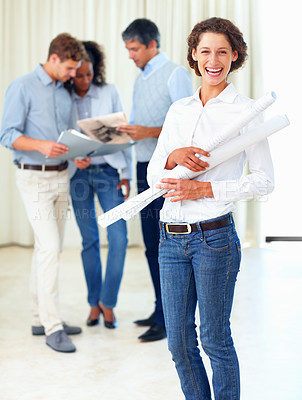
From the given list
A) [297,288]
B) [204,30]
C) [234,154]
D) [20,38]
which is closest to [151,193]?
[234,154]

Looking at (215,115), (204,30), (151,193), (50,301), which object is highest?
(204,30)

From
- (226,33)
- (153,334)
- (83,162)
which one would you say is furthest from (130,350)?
(226,33)

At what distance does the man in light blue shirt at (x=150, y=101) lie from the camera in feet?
9.38

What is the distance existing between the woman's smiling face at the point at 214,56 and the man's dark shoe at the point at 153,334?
5.11ft

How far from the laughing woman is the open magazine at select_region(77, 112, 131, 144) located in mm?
1059

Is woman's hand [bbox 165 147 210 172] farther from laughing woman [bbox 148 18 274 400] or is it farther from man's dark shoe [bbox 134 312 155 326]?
man's dark shoe [bbox 134 312 155 326]

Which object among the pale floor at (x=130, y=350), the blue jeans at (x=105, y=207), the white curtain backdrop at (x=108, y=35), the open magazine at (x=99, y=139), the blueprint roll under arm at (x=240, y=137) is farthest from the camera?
the white curtain backdrop at (x=108, y=35)

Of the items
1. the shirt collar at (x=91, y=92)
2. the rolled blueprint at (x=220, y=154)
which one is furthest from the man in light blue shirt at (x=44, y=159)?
the rolled blueprint at (x=220, y=154)

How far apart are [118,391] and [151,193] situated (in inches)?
38.1

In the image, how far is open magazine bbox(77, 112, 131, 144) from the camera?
9.19ft

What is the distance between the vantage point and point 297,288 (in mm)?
3811

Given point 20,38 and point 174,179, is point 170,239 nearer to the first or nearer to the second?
point 174,179

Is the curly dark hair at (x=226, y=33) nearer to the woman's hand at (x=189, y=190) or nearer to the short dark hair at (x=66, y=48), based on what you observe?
the woman's hand at (x=189, y=190)

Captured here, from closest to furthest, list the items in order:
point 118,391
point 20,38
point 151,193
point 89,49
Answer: point 151,193
point 118,391
point 89,49
point 20,38
